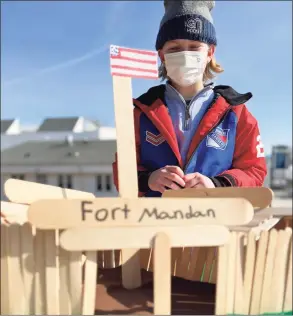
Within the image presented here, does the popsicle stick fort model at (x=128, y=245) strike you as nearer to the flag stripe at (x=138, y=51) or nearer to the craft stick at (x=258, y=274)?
the craft stick at (x=258, y=274)

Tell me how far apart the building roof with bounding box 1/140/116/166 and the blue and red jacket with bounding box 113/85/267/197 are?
14.6 meters

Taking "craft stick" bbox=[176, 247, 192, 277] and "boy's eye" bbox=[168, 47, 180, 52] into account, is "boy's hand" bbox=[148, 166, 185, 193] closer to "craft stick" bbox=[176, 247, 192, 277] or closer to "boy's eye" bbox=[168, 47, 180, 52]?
"craft stick" bbox=[176, 247, 192, 277]

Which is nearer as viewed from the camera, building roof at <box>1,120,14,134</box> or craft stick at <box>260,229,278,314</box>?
craft stick at <box>260,229,278,314</box>

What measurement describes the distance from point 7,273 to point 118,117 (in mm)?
392

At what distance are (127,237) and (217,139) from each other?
Answer: 23.1 inches

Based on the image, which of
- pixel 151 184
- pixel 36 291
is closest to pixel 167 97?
pixel 151 184

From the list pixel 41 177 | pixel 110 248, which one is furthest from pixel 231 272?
pixel 41 177

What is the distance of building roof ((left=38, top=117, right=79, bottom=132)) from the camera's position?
2973 centimetres

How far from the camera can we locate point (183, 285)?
89cm

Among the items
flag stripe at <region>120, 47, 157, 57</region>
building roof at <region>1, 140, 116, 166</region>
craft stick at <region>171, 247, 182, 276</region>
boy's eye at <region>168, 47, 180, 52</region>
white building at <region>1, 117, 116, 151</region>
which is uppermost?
white building at <region>1, 117, 116, 151</region>

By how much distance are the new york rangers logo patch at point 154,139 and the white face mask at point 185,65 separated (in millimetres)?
196

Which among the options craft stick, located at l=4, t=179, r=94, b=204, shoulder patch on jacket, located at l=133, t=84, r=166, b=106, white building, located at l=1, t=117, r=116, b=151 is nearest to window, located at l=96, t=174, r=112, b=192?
white building, located at l=1, t=117, r=116, b=151

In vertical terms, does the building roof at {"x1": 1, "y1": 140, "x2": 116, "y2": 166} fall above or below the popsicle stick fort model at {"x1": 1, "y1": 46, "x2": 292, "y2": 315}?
above

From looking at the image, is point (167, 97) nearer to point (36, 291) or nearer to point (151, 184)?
point (151, 184)
